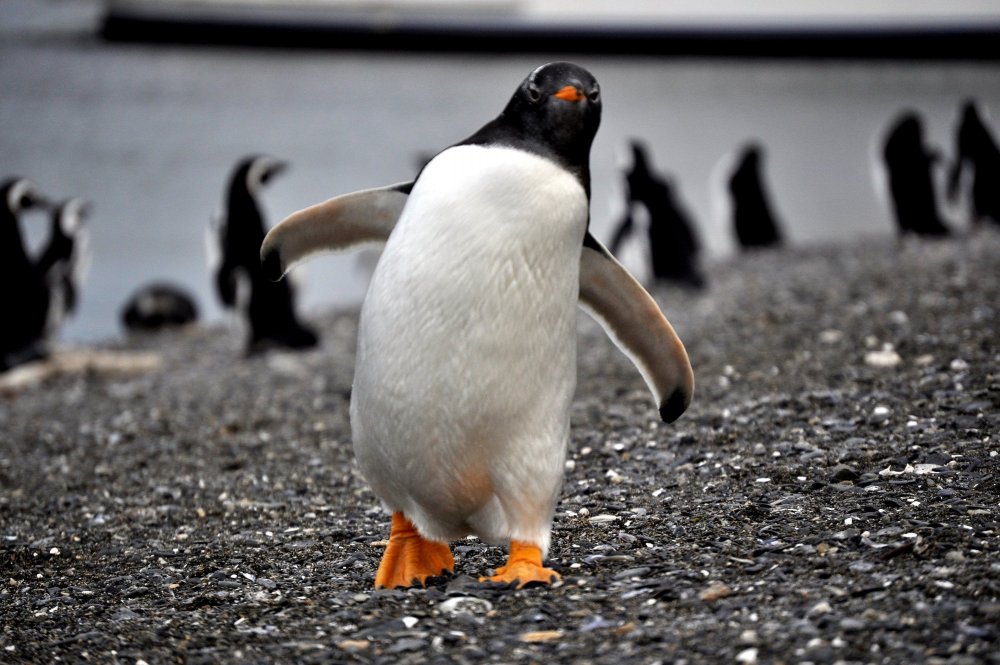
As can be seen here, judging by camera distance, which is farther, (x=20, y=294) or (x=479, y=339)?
(x=20, y=294)

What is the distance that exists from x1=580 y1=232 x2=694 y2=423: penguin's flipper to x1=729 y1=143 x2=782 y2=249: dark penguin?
32.3ft

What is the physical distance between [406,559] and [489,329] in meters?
0.66

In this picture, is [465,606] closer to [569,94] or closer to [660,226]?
[569,94]

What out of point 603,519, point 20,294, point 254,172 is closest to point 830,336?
point 603,519

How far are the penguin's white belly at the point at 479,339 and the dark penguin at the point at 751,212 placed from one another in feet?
33.8

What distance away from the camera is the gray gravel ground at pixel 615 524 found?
244 cm

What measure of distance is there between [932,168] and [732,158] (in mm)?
2664

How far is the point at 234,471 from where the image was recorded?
15.2ft

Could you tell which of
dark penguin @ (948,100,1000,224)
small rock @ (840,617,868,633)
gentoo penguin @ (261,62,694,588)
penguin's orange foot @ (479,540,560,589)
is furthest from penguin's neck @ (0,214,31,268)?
A: dark penguin @ (948,100,1000,224)

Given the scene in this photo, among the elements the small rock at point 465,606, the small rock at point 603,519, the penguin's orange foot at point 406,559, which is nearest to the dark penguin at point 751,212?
the small rock at point 603,519

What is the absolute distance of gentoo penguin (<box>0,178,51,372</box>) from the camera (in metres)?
7.80

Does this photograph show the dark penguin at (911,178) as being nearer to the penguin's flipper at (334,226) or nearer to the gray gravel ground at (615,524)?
the gray gravel ground at (615,524)

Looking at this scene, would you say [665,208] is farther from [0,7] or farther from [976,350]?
[0,7]

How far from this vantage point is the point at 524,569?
277 centimetres
